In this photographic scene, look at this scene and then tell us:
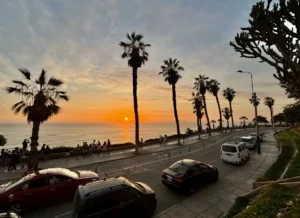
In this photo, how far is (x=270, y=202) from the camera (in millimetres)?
6836

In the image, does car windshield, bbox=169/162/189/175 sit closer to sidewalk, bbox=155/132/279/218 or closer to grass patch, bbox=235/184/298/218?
sidewalk, bbox=155/132/279/218

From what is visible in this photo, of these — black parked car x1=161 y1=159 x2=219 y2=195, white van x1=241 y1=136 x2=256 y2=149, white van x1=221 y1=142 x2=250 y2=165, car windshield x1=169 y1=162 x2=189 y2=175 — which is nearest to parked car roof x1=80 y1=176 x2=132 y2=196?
black parked car x1=161 y1=159 x2=219 y2=195

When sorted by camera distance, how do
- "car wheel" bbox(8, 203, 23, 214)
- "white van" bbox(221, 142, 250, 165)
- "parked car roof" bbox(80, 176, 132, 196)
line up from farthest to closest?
"white van" bbox(221, 142, 250, 165)
"car wheel" bbox(8, 203, 23, 214)
"parked car roof" bbox(80, 176, 132, 196)

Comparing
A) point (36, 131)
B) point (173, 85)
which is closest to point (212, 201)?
point (36, 131)

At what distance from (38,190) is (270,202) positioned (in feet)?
31.3

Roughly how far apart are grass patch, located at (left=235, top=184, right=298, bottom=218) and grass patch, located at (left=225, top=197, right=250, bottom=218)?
2.81 ft

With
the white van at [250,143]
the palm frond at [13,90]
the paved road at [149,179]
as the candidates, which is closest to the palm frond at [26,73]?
the palm frond at [13,90]

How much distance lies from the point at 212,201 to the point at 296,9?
402 inches

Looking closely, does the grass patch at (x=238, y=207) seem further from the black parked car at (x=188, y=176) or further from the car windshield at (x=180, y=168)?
the car windshield at (x=180, y=168)

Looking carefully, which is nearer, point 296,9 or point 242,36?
point 296,9

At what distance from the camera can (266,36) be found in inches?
405

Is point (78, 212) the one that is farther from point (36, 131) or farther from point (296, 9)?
point (296, 9)

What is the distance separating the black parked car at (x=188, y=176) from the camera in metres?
9.98

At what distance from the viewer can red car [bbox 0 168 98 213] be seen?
784cm
